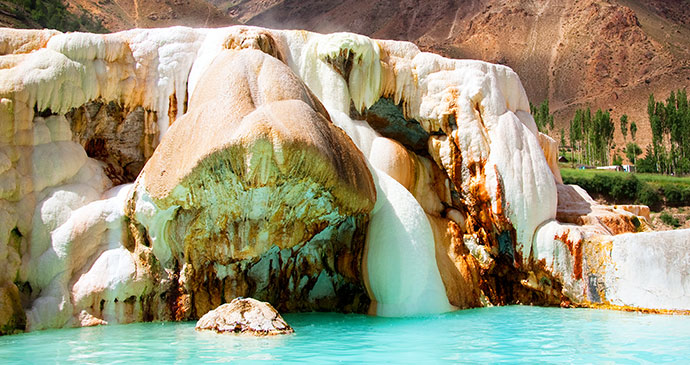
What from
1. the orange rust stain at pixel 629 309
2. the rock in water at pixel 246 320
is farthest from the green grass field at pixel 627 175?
the rock in water at pixel 246 320

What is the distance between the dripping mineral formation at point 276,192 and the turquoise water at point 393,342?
2.67 ft

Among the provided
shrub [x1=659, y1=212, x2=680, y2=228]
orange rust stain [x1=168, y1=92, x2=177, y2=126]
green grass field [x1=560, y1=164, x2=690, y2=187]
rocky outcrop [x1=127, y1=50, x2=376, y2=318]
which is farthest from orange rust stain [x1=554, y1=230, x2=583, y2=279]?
green grass field [x1=560, y1=164, x2=690, y2=187]

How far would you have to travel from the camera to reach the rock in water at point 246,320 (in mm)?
7070

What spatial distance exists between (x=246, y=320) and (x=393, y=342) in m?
1.72

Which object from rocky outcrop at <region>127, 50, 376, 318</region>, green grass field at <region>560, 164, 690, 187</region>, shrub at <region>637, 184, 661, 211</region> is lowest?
rocky outcrop at <region>127, 50, 376, 318</region>

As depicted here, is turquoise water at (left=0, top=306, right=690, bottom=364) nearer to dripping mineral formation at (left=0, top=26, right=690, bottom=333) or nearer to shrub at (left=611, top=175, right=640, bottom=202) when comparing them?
dripping mineral formation at (left=0, top=26, right=690, bottom=333)

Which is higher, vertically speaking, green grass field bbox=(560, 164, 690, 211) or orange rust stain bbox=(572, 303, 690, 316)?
green grass field bbox=(560, 164, 690, 211)

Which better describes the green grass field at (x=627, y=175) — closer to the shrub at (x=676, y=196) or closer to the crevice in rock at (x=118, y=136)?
the shrub at (x=676, y=196)

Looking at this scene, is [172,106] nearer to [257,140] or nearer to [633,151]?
[257,140]

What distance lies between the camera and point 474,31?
8919 centimetres

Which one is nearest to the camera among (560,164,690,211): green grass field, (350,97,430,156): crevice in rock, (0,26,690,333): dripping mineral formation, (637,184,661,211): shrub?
(0,26,690,333): dripping mineral formation

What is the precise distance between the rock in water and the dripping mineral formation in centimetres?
126

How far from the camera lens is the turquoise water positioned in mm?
5582

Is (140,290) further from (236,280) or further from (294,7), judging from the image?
(294,7)
